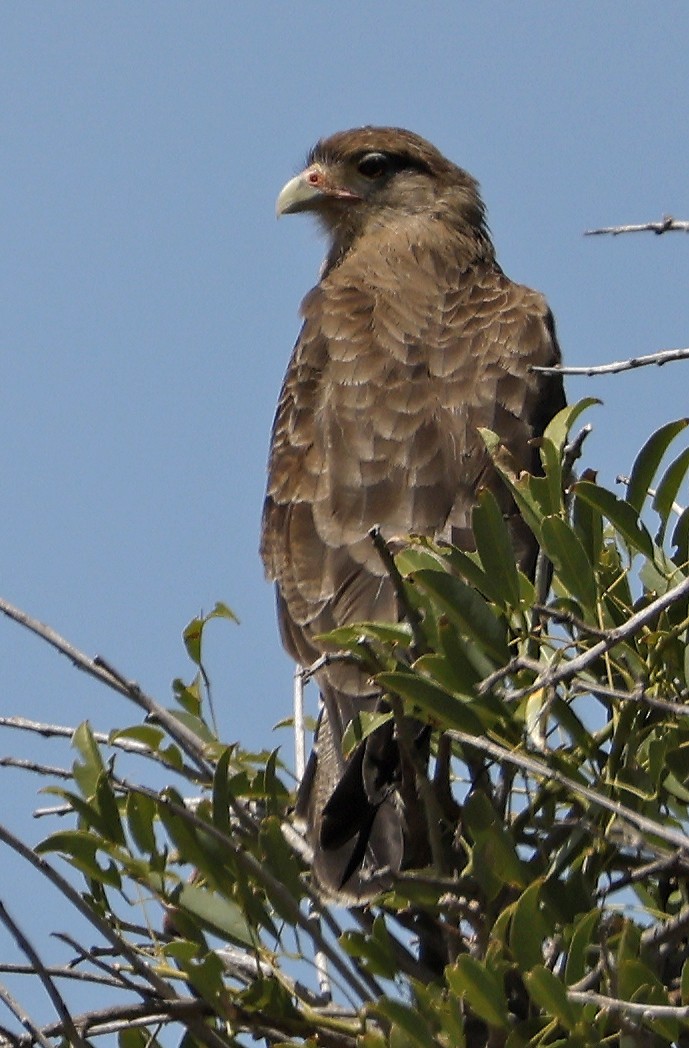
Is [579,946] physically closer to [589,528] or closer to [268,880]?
[268,880]

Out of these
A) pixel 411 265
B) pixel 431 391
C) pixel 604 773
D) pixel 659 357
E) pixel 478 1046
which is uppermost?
pixel 411 265

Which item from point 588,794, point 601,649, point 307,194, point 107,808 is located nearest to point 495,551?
point 601,649

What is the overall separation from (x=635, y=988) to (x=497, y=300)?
2.87 m

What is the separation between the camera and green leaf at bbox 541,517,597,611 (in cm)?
292

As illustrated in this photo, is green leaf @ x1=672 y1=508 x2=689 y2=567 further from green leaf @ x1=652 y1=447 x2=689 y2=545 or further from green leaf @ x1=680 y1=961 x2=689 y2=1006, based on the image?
green leaf @ x1=680 y1=961 x2=689 y2=1006

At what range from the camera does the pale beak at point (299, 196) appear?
6512 millimetres

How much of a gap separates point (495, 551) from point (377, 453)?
1411 millimetres

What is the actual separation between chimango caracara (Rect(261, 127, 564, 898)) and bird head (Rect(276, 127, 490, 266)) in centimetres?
54

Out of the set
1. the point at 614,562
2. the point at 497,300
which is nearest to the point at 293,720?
the point at 614,562

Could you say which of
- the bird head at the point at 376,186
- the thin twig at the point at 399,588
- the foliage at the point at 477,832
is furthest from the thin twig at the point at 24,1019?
the bird head at the point at 376,186

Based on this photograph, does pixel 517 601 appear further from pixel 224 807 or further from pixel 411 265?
pixel 411 265

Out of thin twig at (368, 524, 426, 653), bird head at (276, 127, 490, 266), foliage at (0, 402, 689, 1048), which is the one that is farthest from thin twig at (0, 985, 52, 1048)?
bird head at (276, 127, 490, 266)

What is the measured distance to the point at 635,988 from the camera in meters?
2.63

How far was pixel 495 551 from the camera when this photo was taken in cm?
294
